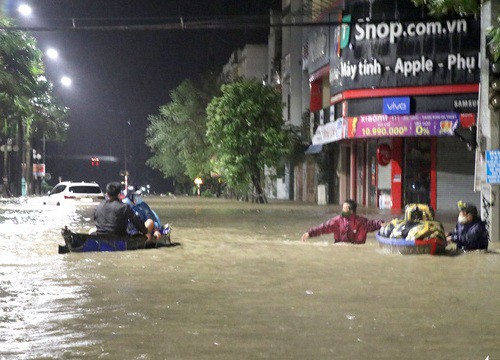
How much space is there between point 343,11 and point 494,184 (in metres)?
25.4

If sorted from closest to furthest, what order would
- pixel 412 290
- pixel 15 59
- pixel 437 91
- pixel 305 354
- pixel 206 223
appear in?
pixel 305 354 → pixel 412 290 → pixel 206 223 → pixel 437 91 → pixel 15 59

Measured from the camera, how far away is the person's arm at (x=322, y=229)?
19.3 metres

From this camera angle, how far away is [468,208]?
61.1 feet

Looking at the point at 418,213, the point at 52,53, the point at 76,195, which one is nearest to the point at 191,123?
the point at 52,53

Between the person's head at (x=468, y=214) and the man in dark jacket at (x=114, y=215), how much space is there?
6.23 meters

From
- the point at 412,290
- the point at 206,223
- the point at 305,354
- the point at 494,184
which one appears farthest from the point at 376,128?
the point at 305,354

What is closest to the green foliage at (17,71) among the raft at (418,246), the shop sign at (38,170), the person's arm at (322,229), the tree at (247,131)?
the tree at (247,131)

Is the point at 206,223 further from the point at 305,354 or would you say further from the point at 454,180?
the point at 305,354

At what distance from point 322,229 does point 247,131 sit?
123 ft

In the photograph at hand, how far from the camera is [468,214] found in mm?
18734

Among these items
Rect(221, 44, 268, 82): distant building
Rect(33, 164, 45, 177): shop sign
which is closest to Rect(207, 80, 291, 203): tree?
Rect(221, 44, 268, 82): distant building

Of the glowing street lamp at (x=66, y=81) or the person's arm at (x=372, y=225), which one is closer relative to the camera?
the person's arm at (x=372, y=225)

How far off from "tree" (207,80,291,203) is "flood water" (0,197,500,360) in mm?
36427

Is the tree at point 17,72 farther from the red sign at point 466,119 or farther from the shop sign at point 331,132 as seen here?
the red sign at point 466,119
